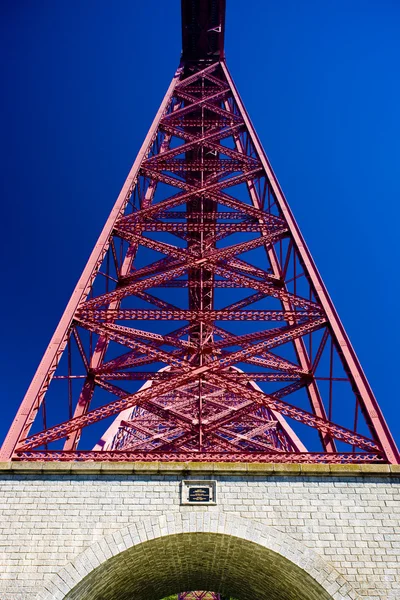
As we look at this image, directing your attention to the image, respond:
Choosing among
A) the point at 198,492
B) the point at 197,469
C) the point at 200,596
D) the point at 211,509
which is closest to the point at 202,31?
the point at 197,469

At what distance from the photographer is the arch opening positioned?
5.98m

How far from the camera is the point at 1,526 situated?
5949 millimetres

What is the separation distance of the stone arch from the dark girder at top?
19.0 meters

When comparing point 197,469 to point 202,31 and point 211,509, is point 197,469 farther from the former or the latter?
point 202,31

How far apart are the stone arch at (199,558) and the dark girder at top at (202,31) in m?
19.0

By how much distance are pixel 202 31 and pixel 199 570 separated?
19.4 meters

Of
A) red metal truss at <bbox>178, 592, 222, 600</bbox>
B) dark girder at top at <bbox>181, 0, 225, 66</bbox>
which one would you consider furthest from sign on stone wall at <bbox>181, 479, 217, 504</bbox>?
red metal truss at <bbox>178, 592, 222, 600</bbox>

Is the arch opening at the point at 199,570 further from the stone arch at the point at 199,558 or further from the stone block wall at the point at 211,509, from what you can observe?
the stone block wall at the point at 211,509

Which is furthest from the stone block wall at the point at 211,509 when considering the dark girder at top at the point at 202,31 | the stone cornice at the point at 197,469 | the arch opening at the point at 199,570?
the dark girder at top at the point at 202,31

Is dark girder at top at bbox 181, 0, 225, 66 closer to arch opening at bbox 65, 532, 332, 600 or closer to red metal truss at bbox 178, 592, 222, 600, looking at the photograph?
arch opening at bbox 65, 532, 332, 600

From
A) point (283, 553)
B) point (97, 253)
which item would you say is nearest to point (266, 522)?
point (283, 553)

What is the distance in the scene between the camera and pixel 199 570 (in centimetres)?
767

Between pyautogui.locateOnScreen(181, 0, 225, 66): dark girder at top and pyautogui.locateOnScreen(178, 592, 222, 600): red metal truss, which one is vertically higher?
pyautogui.locateOnScreen(181, 0, 225, 66): dark girder at top

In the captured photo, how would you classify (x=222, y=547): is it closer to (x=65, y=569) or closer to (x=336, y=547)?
(x=336, y=547)
